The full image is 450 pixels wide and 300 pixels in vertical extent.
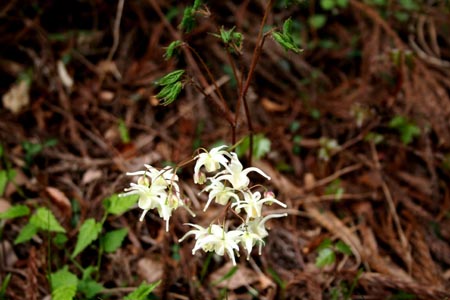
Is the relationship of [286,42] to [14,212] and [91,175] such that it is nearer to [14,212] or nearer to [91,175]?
[14,212]

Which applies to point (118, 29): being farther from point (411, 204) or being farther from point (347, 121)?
point (411, 204)

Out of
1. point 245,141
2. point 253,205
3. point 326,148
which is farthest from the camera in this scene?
point 326,148

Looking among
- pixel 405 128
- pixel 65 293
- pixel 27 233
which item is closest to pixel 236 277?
pixel 65 293

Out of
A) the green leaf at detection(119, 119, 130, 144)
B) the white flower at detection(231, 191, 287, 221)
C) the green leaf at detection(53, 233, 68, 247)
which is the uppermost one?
the green leaf at detection(119, 119, 130, 144)

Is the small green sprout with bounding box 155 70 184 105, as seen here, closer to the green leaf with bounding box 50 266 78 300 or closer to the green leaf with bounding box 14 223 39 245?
the green leaf with bounding box 50 266 78 300

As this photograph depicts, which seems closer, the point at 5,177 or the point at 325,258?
the point at 325,258

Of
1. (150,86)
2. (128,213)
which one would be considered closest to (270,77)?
(150,86)

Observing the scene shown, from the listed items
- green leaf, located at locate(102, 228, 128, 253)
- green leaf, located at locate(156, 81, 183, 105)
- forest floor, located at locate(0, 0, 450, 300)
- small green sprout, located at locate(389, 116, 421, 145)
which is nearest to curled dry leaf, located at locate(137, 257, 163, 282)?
forest floor, located at locate(0, 0, 450, 300)

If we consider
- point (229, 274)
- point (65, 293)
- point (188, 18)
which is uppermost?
point (188, 18)
